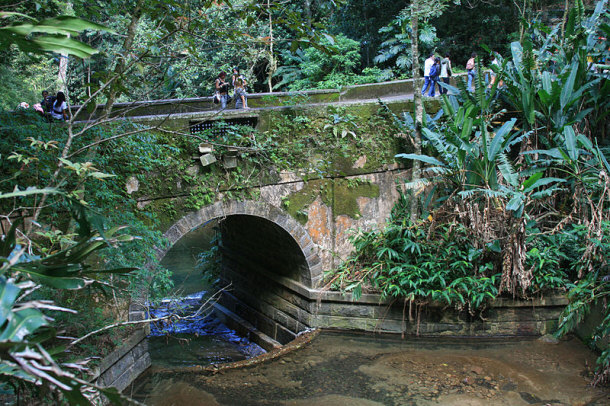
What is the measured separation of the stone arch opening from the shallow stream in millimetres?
1495

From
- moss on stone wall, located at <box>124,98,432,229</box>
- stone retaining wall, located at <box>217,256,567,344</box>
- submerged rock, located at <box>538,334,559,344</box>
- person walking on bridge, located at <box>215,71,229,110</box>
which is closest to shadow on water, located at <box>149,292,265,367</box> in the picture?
stone retaining wall, located at <box>217,256,567,344</box>

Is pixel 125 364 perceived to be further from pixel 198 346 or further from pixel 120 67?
pixel 120 67

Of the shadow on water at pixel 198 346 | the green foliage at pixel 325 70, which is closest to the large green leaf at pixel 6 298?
the shadow on water at pixel 198 346

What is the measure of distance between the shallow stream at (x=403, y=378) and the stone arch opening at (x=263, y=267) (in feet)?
4.90

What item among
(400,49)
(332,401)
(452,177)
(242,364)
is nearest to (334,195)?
(452,177)

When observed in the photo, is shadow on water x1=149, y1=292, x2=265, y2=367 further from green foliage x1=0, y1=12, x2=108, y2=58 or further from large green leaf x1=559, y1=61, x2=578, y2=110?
green foliage x1=0, y1=12, x2=108, y2=58

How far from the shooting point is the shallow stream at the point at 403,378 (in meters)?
6.18

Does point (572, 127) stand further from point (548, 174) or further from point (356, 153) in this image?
point (356, 153)

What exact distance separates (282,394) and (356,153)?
4.12m

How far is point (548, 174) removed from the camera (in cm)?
813

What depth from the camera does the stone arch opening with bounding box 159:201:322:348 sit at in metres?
8.03

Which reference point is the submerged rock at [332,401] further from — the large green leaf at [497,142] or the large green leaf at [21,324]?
the large green leaf at [21,324]

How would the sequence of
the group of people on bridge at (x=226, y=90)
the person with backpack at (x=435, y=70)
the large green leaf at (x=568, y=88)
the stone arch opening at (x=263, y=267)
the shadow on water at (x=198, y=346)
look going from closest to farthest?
the large green leaf at (x=568, y=88)
the stone arch opening at (x=263, y=267)
the group of people on bridge at (x=226, y=90)
the shadow on water at (x=198, y=346)
the person with backpack at (x=435, y=70)

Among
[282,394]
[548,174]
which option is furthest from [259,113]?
[548,174]
